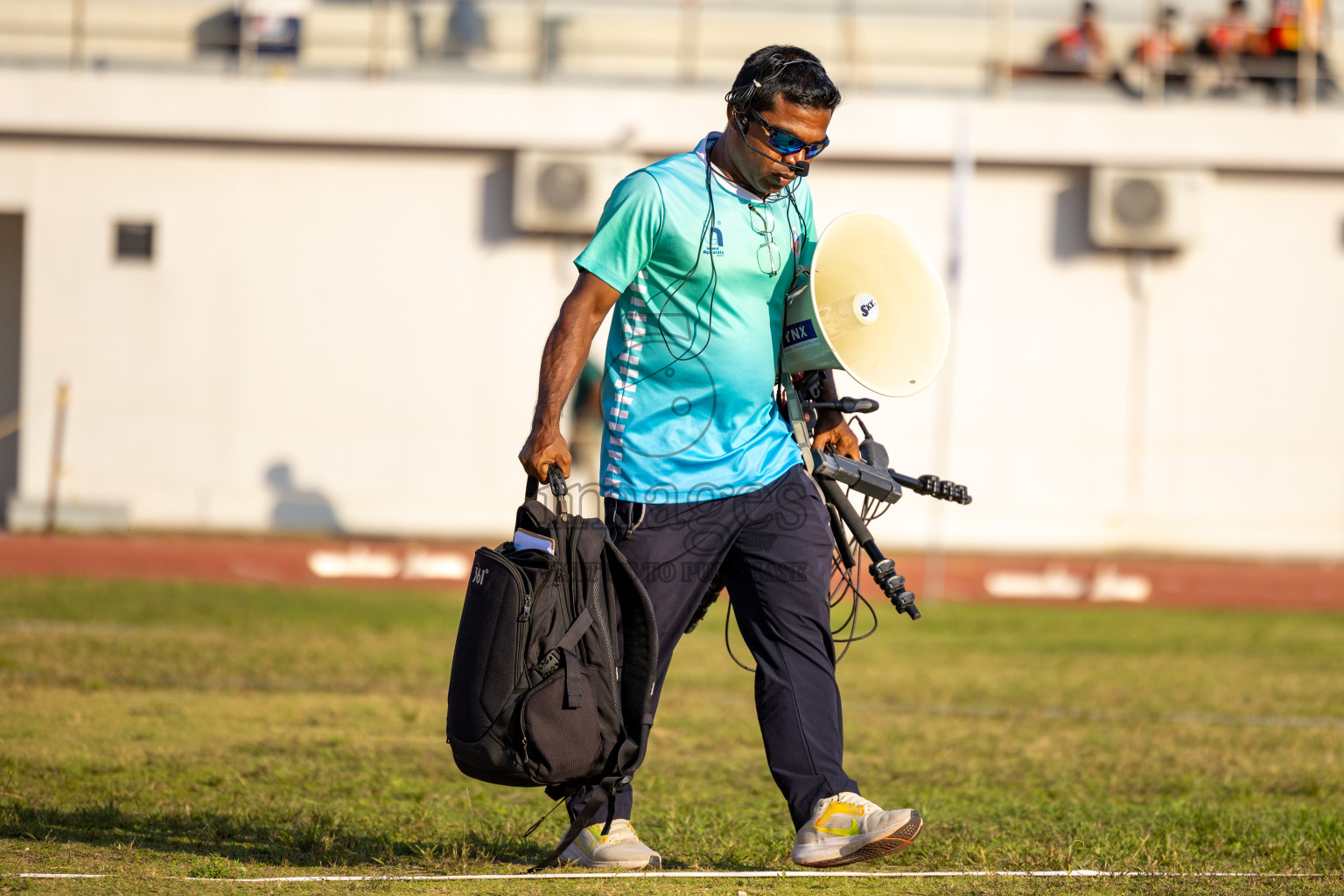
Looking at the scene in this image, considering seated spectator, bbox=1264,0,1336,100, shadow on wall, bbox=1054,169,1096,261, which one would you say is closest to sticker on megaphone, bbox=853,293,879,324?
shadow on wall, bbox=1054,169,1096,261

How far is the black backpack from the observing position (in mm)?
3754

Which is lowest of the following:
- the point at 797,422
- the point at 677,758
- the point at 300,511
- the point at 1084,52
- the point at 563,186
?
the point at 677,758

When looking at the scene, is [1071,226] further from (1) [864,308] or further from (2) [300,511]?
(1) [864,308]

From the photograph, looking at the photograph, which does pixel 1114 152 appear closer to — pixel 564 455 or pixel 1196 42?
pixel 1196 42

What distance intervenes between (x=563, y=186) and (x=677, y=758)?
10771mm

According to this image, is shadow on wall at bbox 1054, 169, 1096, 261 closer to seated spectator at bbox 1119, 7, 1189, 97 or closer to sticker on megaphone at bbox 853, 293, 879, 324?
seated spectator at bbox 1119, 7, 1189, 97

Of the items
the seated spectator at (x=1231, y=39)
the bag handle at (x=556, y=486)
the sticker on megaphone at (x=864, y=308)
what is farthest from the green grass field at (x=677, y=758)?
the seated spectator at (x=1231, y=39)

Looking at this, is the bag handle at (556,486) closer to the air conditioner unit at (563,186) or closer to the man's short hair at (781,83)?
the man's short hair at (781,83)

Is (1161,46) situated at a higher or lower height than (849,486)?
higher

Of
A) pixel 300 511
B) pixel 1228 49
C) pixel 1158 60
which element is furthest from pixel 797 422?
pixel 1228 49

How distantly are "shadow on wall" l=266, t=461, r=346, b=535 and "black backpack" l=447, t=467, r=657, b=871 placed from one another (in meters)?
12.9

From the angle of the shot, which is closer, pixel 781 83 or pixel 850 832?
pixel 850 832

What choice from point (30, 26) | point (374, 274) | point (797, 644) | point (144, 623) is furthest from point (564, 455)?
point (30, 26)

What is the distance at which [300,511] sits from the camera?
16.5 metres
